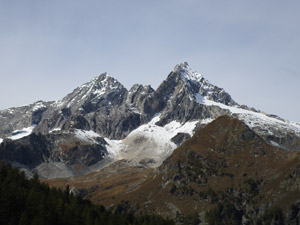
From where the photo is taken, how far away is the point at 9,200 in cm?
14400

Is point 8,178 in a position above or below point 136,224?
above

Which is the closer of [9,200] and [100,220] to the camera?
[9,200]

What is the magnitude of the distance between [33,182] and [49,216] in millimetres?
53116

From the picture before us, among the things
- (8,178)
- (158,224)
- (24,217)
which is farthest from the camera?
(158,224)

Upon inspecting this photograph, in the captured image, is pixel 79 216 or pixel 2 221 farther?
pixel 79 216

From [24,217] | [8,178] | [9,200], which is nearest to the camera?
[24,217]

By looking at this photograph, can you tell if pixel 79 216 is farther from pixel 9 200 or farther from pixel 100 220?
pixel 9 200

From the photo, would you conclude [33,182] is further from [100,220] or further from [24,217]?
[24,217]

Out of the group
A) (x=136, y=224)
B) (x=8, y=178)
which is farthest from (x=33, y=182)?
(x=136, y=224)

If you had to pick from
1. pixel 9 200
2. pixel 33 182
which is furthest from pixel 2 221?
pixel 33 182

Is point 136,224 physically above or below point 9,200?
below

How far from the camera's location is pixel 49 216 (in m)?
144

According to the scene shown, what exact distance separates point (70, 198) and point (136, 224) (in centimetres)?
3875

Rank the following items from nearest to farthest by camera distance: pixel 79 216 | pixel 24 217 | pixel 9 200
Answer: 1. pixel 24 217
2. pixel 9 200
3. pixel 79 216
